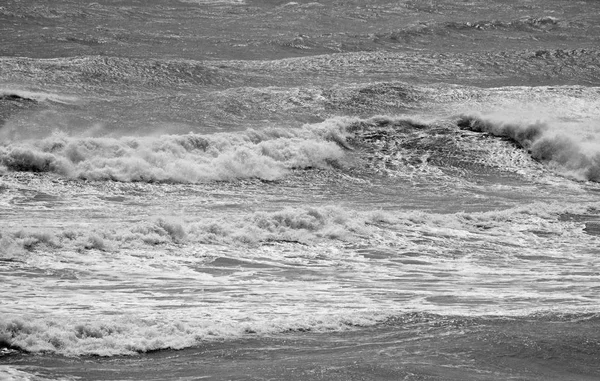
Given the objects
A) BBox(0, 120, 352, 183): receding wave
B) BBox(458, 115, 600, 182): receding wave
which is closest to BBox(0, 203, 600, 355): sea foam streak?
BBox(0, 120, 352, 183): receding wave

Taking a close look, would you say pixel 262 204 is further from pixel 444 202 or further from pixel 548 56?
pixel 548 56

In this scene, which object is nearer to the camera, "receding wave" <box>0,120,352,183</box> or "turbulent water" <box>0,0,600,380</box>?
"turbulent water" <box>0,0,600,380</box>

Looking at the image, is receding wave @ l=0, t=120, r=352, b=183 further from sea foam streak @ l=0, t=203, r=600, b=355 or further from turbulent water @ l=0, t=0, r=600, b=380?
sea foam streak @ l=0, t=203, r=600, b=355

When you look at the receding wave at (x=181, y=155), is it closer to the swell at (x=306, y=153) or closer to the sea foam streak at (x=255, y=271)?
the swell at (x=306, y=153)

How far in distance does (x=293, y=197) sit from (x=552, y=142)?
698cm

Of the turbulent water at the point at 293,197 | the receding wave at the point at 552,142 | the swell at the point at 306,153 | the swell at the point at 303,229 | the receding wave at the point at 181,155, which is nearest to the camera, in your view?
the turbulent water at the point at 293,197

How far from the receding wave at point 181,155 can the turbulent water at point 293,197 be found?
5 cm

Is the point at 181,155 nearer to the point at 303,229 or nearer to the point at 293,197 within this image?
the point at 293,197

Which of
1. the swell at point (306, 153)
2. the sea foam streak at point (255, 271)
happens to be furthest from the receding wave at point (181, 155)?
the sea foam streak at point (255, 271)

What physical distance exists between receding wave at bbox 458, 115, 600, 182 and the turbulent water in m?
0.06

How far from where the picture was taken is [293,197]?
59.3 ft

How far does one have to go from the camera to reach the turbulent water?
Result: 9648 millimetres

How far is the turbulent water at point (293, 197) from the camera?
965cm

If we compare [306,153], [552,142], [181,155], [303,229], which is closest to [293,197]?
[181,155]
